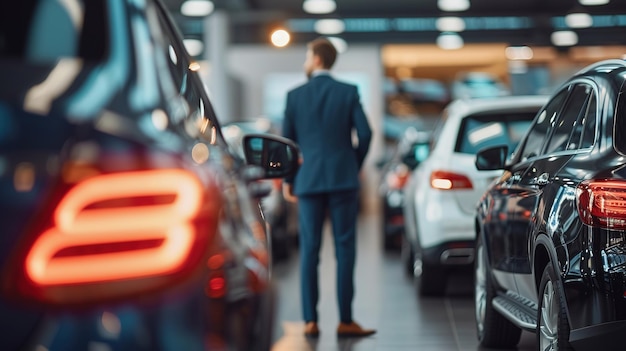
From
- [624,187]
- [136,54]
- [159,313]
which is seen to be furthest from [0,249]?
[624,187]

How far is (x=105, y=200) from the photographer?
7.46ft

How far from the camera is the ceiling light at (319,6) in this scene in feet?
107

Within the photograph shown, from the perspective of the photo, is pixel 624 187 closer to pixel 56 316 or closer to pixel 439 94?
pixel 56 316

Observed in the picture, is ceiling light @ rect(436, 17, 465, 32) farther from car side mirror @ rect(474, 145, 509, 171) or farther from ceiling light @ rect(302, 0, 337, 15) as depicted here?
car side mirror @ rect(474, 145, 509, 171)

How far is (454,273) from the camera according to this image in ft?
42.1

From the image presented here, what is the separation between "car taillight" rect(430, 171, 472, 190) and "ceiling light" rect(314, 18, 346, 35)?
2524 cm

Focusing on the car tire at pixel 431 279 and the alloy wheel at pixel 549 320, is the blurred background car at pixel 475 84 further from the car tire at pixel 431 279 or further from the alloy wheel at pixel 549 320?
the alloy wheel at pixel 549 320

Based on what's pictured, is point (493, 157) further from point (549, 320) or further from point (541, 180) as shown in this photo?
point (549, 320)

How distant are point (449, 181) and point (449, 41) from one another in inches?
1047

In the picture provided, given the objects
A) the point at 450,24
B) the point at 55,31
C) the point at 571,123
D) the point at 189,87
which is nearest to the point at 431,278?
the point at 571,123

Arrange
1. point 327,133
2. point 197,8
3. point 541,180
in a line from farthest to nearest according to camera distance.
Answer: point 197,8 → point 327,133 → point 541,180

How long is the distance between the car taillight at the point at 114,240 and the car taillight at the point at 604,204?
2.38 metres

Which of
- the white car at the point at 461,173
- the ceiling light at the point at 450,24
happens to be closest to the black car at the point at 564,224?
the white car at the point at 461,173

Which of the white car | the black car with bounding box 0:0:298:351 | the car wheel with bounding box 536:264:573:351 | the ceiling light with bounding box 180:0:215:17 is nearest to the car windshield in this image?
the black car with bounding box 0:0:298:351
